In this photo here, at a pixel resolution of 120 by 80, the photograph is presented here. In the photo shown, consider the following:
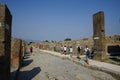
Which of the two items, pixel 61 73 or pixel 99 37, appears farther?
pixel 99 37

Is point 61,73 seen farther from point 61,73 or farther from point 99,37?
point 99,37

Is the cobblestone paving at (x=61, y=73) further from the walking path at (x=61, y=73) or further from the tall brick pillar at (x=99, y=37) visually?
the tall brick pillar at (x=99, y=37)

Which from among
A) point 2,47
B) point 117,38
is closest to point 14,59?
point 2,47

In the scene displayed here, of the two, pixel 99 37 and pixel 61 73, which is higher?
pixel 99 37

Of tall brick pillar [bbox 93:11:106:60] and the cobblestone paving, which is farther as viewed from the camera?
tall brick pillar [bbox 93:11:106:60]

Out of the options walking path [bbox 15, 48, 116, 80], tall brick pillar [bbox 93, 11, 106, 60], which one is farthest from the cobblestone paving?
tall brick pillar [bbox 93, 11, 106, 60]

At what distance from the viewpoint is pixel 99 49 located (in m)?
18.2

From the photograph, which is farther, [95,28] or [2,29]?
[95,28]

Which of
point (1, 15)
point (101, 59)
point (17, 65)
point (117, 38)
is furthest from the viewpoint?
point (117, 38)

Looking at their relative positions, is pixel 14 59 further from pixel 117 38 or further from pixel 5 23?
pixel 117 38

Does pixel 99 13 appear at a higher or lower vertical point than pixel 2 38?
higher

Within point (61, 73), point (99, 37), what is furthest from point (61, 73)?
point (99, 37)

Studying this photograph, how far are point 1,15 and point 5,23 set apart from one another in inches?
14.3

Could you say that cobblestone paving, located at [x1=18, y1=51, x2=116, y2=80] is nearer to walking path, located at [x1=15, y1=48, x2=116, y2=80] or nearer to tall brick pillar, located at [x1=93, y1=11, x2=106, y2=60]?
walking path, located at [x1=15, y1=48, x2=116, y2=80]
